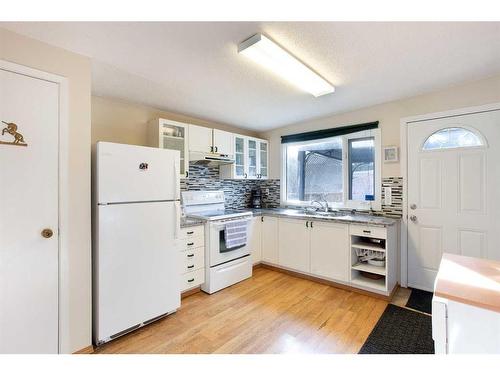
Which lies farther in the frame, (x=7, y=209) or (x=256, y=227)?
(x=256, y=227)

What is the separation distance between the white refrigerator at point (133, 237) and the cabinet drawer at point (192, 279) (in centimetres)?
25

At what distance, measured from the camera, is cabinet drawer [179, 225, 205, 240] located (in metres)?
2.43

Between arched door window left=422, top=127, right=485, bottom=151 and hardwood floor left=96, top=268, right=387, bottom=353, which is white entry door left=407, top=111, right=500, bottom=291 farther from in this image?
hardwood floor left=96, top=268, right=387, bottom=353

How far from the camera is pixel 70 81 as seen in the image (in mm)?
1631

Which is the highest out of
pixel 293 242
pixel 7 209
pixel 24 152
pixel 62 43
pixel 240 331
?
pixel 62 43

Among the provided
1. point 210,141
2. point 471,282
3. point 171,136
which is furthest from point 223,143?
point 471,282

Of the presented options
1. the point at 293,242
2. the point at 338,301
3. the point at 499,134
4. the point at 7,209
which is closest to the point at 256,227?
the point at 293,242

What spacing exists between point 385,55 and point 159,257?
248 centimetres

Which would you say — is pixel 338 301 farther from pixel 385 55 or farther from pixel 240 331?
pixel 385 55

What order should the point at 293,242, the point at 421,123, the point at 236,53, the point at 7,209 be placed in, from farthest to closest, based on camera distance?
the point at 293,242 → the point at 421,123 → the point at 236,53 → the point at 7,209

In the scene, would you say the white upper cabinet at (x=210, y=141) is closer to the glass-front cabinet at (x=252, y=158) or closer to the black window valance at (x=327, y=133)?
the glass-front cabinet at (x=252, y=158)

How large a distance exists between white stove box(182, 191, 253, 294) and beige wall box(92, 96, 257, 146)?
0.91 meters

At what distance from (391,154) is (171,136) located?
8.61ft

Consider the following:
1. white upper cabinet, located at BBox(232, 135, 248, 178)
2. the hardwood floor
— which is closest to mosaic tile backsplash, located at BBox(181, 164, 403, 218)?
white upper cabinet, located at BBox(232, 135, 248, 178)
